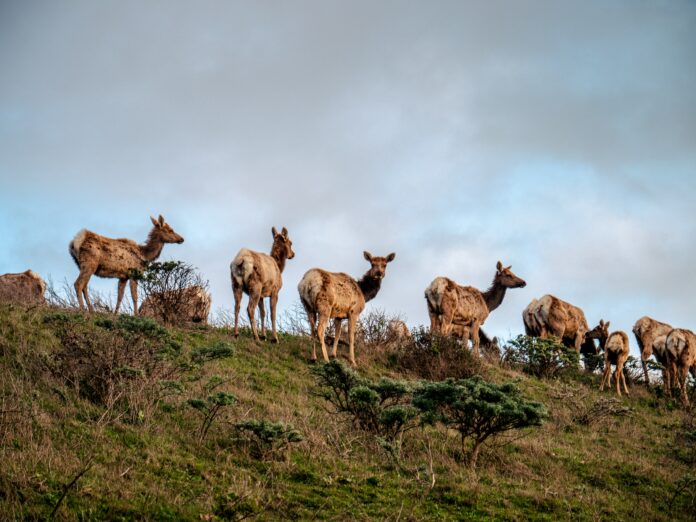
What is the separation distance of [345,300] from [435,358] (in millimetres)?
2749

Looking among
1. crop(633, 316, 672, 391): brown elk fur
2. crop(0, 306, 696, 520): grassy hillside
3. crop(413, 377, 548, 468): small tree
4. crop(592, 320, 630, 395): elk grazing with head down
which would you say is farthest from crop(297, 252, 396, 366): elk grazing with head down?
crop(633, 316, 672, 391): brown elk fur

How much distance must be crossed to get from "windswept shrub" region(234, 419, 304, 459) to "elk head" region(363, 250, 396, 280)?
10.0 meters

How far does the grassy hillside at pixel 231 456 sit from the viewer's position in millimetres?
7016

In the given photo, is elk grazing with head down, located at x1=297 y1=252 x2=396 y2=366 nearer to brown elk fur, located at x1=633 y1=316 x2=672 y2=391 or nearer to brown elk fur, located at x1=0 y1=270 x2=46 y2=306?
brown elk fur, located at x1=633 y1=316 x2=672 y2=391

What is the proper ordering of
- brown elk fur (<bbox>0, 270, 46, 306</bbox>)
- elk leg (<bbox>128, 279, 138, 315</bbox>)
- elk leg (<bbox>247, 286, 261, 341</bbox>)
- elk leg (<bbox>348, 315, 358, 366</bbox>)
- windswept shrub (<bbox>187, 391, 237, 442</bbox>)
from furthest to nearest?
brown elk fur (<bbox>0, 270, 46, 306</bbox>) < elk leg (<bbox>128, 279, 138, 315</bbox>) < elk leg (<bbox>247, 286, 261, 341</bbox>) < elk leg (<bbox>348, 315, 358, 366</bbox>) < windswept shrub (<bbox>187, 391, 237, 442</bbox>)

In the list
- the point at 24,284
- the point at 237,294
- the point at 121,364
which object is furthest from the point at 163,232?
the point at 121,364

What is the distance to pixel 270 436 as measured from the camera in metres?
8.91

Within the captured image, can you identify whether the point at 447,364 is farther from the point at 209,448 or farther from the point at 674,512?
the point at 209,448

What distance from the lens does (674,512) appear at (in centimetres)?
967

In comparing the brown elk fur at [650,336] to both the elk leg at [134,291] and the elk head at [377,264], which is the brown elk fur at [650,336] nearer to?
the elk head at [377,264]

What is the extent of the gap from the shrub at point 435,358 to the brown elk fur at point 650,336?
748cm

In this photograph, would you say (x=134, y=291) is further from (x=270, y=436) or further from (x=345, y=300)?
(x=270, y=436)

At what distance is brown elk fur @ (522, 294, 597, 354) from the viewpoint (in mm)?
22828

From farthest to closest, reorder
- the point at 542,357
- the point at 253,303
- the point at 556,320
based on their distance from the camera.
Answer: the point at 556,320, the point at 542,357, the point at 253,303
